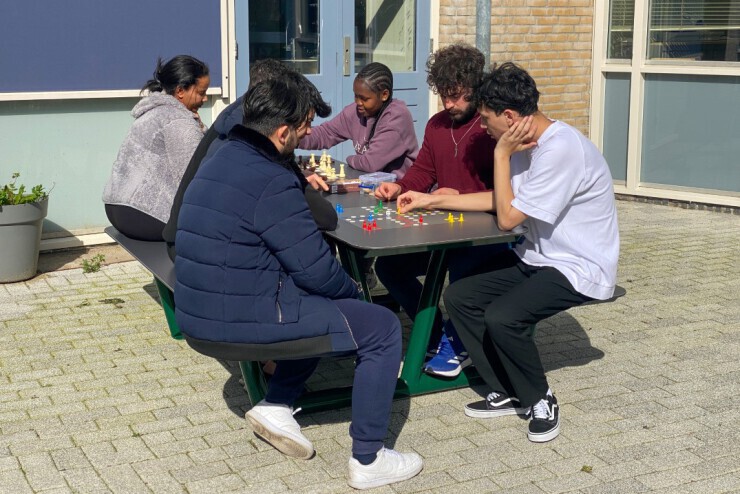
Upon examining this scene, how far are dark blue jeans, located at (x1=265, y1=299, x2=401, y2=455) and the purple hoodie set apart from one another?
2.05m

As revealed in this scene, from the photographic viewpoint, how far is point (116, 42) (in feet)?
26.3

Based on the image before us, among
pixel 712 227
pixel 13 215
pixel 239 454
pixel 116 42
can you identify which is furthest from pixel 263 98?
pixel 712 227

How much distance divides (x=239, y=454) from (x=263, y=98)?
5.03 ft

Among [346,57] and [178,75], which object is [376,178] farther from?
[346,57]

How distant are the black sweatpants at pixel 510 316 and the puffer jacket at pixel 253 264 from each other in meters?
0.89

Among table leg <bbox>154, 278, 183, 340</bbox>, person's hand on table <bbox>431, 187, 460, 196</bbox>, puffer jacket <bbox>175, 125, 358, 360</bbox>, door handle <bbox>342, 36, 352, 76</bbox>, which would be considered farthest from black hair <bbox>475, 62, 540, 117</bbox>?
door handle <bbox>342, 36, 352, 76</bbox>

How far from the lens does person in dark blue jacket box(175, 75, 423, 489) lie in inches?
161

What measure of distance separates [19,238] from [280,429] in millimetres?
3451

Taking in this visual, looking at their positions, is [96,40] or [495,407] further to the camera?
[96,40]

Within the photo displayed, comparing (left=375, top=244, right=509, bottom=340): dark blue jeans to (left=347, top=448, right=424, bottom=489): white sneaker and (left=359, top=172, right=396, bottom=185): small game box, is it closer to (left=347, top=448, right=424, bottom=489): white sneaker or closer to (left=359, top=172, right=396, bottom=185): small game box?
(left=359, top=172, right=396, bottom=185): small game box

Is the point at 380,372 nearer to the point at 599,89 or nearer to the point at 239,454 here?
the point at 239,454

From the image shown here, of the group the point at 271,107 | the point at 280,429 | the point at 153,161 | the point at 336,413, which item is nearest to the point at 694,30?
the point at 153,161

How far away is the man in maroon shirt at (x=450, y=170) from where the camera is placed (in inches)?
206

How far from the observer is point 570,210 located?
15.8 feet
